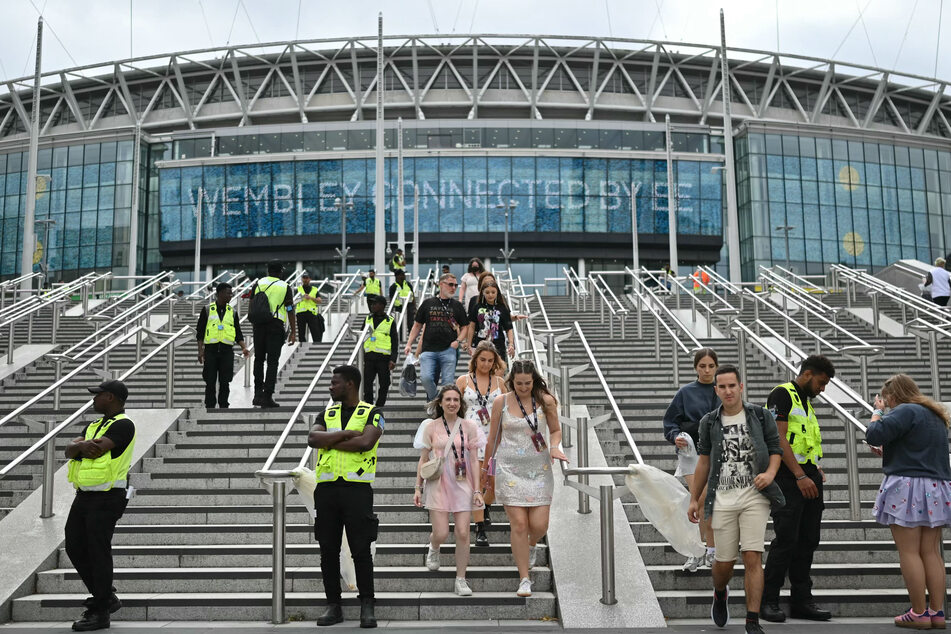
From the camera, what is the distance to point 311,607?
6117 millimetres

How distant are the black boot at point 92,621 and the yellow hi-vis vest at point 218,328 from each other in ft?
17.1

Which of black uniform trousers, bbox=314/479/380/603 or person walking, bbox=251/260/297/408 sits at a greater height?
person walking, bbox=251/260/297/408

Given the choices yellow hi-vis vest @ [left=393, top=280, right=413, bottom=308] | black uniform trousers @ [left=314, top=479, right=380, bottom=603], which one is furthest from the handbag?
yellow hi-vis vest @ [left=393, top=280, right=413, bottom=308]

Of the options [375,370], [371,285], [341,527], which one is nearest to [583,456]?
[341,527]

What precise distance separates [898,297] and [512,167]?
4028 centimetres

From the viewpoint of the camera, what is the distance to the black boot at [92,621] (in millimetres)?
5715

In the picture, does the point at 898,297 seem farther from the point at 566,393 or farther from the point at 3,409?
the point at 3,409

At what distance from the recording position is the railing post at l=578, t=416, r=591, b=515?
7270 millimetres

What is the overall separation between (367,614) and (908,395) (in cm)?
352

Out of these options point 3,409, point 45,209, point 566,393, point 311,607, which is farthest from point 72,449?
point 45,209

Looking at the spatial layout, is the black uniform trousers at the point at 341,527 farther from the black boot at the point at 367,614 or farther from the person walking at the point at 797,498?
the person walking at the point at 797,498

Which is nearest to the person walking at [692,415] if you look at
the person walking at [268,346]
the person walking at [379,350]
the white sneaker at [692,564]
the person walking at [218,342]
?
the white sneaker at [692,564]

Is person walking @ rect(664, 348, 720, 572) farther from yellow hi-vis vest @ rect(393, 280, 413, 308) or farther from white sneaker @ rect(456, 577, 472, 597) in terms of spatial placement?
yellow hi-vis vest @ rect(393, 280, 413, 308)

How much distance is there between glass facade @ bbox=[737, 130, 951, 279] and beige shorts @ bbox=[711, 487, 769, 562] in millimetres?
51238
